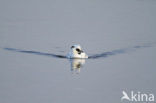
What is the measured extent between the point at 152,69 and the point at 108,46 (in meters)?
4.67

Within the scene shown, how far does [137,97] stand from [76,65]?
5403mm

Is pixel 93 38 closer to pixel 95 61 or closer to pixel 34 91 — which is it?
pixel 95 61

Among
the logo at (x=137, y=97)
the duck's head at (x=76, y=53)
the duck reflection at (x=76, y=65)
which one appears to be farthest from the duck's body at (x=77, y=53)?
the logo at (x=137, y=97)

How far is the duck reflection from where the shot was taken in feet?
85.3

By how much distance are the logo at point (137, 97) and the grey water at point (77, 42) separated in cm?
13

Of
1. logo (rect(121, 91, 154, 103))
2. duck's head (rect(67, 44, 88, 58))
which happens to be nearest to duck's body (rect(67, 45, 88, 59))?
duck's head (rect(67, 44, 88, 58))

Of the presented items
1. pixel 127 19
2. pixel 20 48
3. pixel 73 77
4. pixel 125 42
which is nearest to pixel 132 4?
pixel 127 19

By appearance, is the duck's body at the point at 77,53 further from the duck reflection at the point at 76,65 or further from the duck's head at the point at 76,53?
the duck reflection at the point at 76,65

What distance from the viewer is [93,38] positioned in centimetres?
3253

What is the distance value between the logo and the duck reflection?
3390mm

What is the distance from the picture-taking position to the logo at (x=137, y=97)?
22250mm

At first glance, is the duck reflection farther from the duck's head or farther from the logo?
the logo


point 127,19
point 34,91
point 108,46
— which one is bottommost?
point 34,91

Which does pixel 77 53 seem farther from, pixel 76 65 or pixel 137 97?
pixel 137 97
